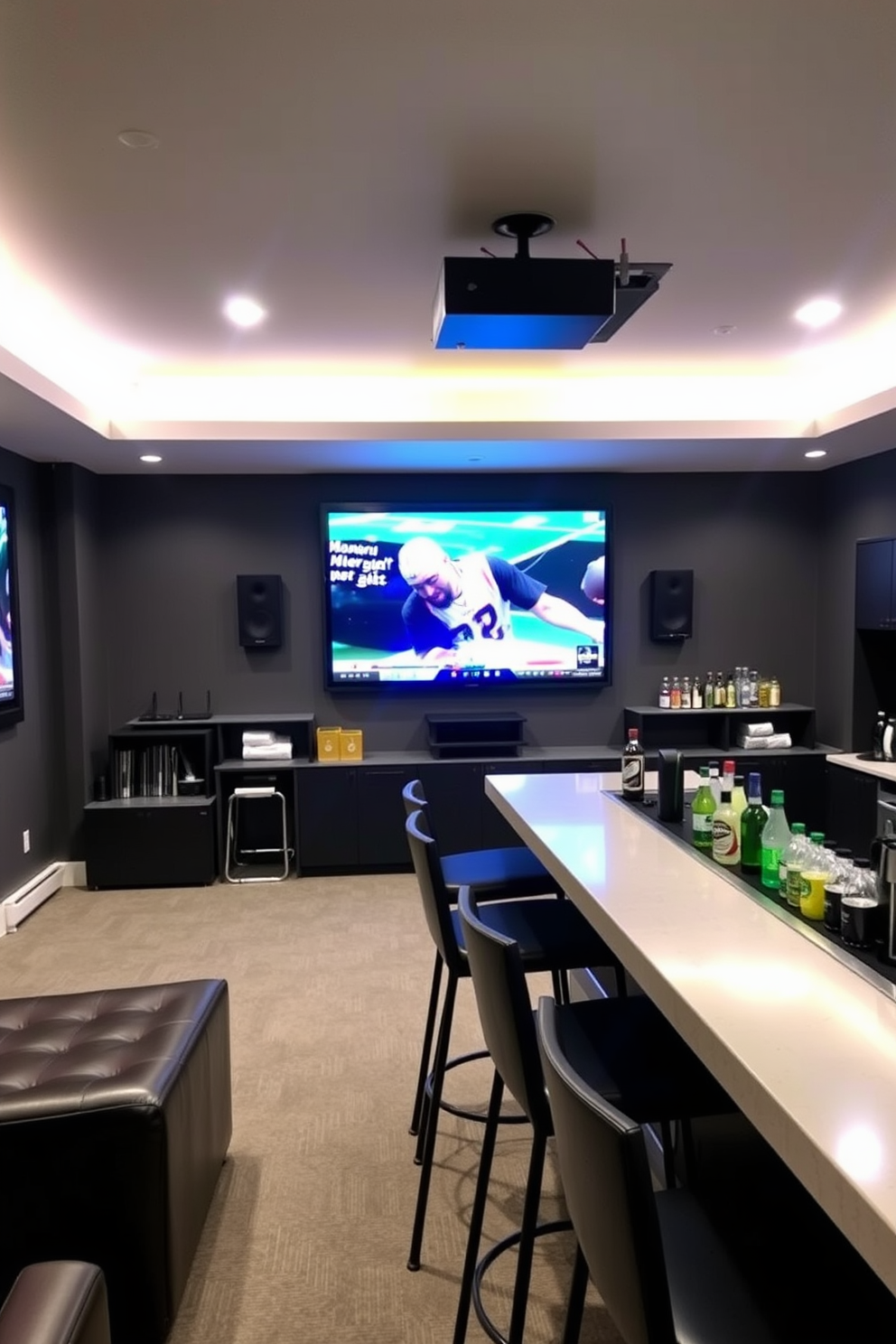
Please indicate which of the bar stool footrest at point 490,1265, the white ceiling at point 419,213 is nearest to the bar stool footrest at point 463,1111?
the bar stool footrest at point 490,1265

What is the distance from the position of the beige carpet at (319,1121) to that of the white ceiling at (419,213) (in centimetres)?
252

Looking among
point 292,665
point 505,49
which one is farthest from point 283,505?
point 505,49

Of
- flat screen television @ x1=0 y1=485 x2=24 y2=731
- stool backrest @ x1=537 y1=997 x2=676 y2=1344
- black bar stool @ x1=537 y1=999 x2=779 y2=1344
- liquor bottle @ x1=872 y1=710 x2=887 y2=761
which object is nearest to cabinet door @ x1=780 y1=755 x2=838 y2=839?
liquor bottle @ x1=872 y1=710 x2=887 y2=761

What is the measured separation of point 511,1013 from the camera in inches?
62.0

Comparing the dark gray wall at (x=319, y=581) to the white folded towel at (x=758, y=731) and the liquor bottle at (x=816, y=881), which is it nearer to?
the white folded towel at (x=758, y=731)

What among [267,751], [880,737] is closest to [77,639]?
[267,751]

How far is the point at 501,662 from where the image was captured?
5922 mm

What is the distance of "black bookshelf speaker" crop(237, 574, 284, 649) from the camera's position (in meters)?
5.79

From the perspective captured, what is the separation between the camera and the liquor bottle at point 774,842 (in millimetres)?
2008

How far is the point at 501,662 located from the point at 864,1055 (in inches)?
186

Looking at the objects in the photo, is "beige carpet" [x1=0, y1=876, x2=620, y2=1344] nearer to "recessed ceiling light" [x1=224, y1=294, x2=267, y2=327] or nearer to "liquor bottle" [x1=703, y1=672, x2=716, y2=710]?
"liquor bottle" [x1=703, y1=672, x2=716, y2=710]

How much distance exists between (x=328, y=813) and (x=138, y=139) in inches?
152

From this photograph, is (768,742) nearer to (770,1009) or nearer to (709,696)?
(709,696)

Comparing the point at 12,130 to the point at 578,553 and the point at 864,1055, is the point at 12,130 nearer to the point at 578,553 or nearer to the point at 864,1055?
the point at 864,1055
